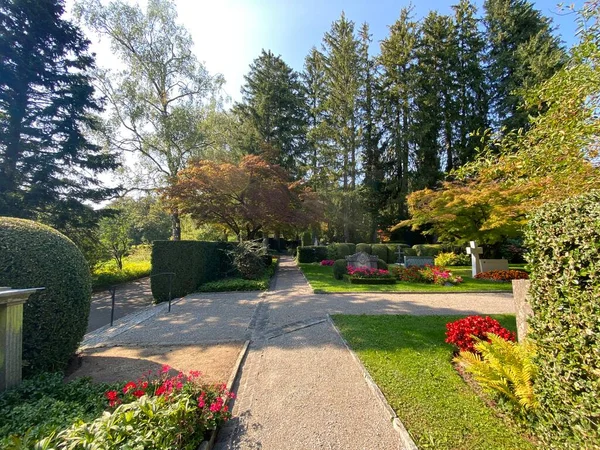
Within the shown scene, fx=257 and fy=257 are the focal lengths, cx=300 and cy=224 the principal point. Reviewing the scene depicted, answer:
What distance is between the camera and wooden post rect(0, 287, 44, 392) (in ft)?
8.54

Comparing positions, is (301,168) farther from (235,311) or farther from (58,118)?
(235,311)

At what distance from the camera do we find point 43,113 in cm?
1073

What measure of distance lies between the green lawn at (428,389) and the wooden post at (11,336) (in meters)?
3.96

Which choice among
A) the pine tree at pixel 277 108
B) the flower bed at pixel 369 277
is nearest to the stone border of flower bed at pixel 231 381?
the flower bed at pixel 369 277

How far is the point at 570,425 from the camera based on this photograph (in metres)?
1.79

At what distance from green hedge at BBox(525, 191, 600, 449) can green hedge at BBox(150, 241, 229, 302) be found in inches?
361

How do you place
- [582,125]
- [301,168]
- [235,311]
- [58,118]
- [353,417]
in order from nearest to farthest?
[353,417], [582,125], [235,311], [58,118], [301,168]

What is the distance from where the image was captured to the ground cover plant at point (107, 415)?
1572 mm

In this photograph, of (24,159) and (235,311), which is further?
(24,159)

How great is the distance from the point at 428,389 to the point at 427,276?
8.16 metres

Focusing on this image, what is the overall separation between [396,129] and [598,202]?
24930 millimetres

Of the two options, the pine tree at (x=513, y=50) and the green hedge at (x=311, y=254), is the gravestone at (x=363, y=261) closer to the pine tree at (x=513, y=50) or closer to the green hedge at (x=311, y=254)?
the green hedge at (x=311, y=254)

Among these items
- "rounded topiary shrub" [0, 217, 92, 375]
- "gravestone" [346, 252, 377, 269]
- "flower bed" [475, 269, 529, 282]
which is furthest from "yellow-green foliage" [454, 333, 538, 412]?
"flower bed" [475, 269, 529, 282]

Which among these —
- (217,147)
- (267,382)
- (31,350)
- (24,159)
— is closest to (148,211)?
(217,147)
